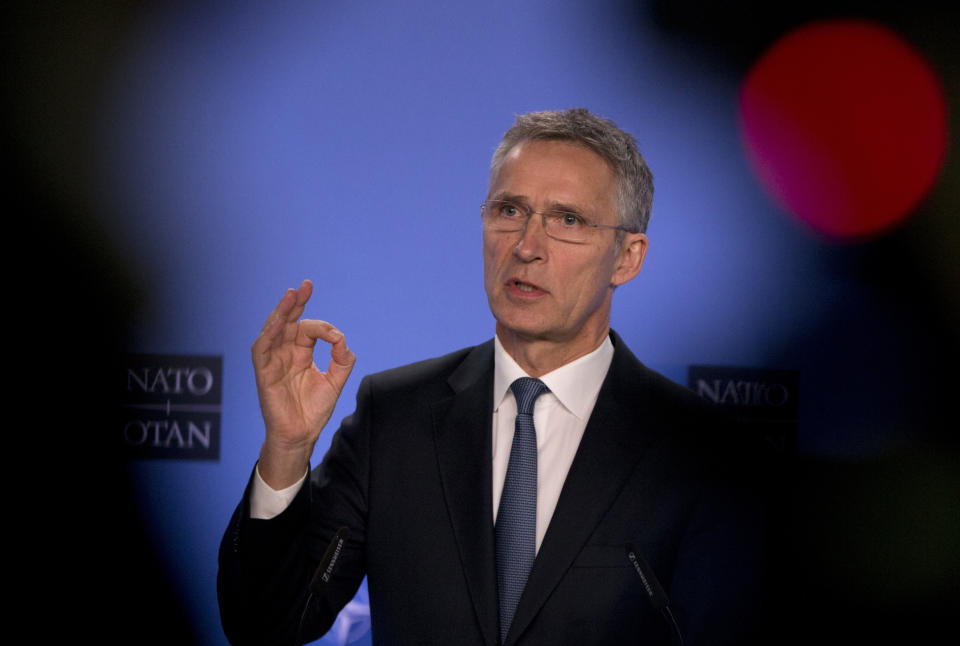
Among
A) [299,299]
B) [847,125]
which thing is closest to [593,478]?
[299,299]

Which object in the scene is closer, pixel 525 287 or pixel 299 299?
pixel 299 299

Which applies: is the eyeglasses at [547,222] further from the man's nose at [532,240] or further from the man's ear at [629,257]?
the man's ear at [629,257]

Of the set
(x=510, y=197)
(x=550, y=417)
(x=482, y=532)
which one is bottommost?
(x=482, y=532)

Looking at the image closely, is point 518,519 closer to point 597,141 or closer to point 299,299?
point 299,299

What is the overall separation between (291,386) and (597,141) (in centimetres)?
80

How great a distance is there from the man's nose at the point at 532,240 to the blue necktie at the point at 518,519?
291 millimetres

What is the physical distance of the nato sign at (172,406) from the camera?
2.46 meters

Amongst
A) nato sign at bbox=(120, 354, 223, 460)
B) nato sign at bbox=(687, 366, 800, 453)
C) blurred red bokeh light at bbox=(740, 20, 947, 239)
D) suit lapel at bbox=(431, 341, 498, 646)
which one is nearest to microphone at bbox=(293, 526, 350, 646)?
suit lapel at bbox=(431, 341, 498, 646)

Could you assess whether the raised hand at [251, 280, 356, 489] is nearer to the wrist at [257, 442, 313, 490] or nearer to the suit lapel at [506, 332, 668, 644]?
the wrist at [257, 442, 313, 490]

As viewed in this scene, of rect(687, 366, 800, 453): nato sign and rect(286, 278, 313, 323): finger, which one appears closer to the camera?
rect(286, 278, 313, 323): finger

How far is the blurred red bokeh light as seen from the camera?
2.62m

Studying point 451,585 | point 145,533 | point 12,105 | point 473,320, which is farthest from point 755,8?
point 145,533

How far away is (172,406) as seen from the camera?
2.48 meters

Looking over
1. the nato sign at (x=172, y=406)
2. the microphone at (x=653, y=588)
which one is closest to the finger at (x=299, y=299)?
the microphone at (x=653, y=588)
